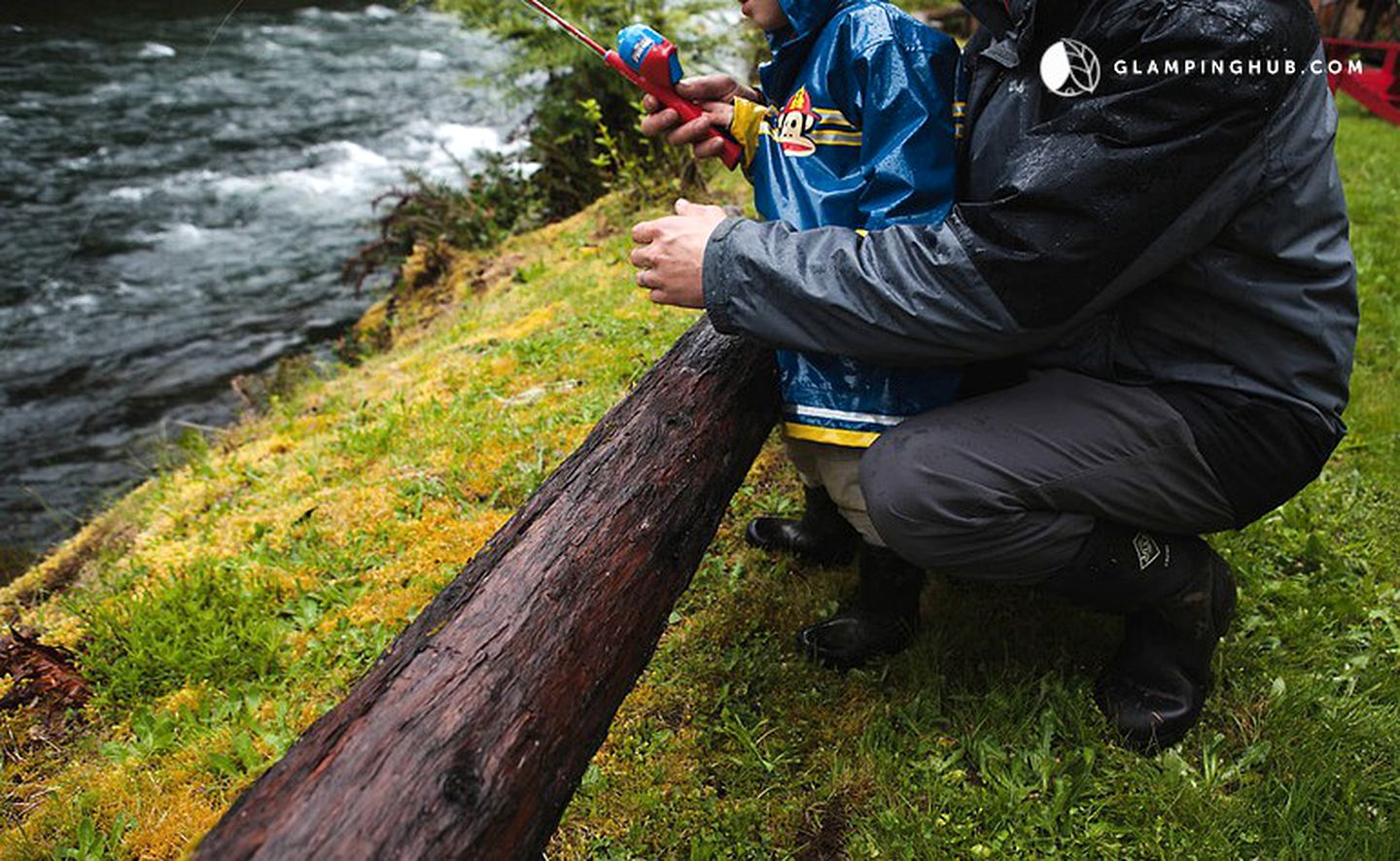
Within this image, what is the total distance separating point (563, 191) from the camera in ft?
26.1

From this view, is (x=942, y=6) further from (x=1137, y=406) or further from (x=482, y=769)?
(x=482, y=769)

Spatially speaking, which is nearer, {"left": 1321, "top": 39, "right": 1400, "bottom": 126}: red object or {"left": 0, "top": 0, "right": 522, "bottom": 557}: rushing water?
{"left": 0, "top": 0, "right": 522, "bottom": 557}: rushing water

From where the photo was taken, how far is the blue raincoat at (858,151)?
2111 millimetres

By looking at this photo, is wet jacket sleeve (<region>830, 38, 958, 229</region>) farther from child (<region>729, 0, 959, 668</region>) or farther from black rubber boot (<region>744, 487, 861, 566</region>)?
black rubber boot (<region>744, 487, 861, 566</region>)

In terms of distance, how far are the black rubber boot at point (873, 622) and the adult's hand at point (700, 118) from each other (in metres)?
1.20

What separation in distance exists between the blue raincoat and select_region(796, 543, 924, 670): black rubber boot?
417 millimetres

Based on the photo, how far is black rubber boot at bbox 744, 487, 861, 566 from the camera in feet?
9.46

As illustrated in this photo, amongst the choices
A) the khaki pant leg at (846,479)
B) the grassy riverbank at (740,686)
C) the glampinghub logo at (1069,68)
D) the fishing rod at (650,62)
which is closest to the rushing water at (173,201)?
the fishing rod at (650,62)

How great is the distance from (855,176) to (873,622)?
1.13m

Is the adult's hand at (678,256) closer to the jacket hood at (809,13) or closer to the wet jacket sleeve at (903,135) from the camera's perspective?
the wet jacket sleeve at (903,135)

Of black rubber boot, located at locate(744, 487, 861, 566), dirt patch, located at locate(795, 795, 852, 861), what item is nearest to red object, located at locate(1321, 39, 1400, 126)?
black rubber boot, located at locate(744, 487, 861, 566)

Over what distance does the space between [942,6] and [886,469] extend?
1229cm

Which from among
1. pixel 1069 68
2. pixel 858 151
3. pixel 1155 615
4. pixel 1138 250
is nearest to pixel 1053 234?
pixel 1138 250

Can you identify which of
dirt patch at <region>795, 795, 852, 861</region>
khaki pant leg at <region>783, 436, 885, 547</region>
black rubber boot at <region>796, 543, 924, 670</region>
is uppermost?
khaki pant leg at <region>783, 436, 885, 547</region>
